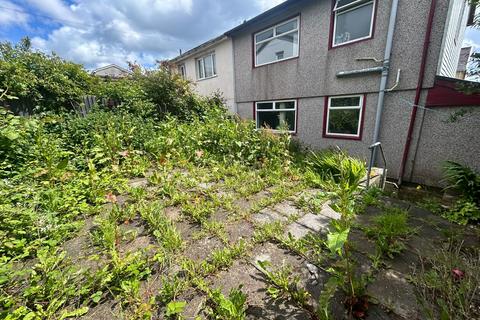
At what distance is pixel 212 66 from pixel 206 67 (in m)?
0.64

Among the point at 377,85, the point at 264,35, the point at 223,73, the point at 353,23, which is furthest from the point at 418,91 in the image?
the point at 223,73

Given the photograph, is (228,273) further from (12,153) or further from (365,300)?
(12,153)

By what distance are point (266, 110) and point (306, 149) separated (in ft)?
8.34

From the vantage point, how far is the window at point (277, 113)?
7457mm

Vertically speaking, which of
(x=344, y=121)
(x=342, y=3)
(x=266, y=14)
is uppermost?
(x=266, y=14)

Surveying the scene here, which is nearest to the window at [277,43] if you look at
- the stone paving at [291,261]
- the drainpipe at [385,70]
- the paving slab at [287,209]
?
the drainpipe at [385,70]

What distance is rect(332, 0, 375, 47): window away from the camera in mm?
5234

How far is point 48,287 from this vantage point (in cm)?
150

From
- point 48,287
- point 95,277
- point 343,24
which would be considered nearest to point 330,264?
point 95,277

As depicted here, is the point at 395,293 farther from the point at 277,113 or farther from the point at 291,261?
the point at 277,113

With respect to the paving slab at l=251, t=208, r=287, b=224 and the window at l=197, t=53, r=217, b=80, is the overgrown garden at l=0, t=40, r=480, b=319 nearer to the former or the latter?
the paving slab at l=251, t=208, r=287, b=224

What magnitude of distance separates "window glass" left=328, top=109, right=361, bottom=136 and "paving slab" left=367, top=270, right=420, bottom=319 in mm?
5060

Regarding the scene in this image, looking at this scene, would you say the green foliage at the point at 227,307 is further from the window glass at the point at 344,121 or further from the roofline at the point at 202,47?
the roofline at the point at 202,47

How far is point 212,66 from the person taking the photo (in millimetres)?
10688
